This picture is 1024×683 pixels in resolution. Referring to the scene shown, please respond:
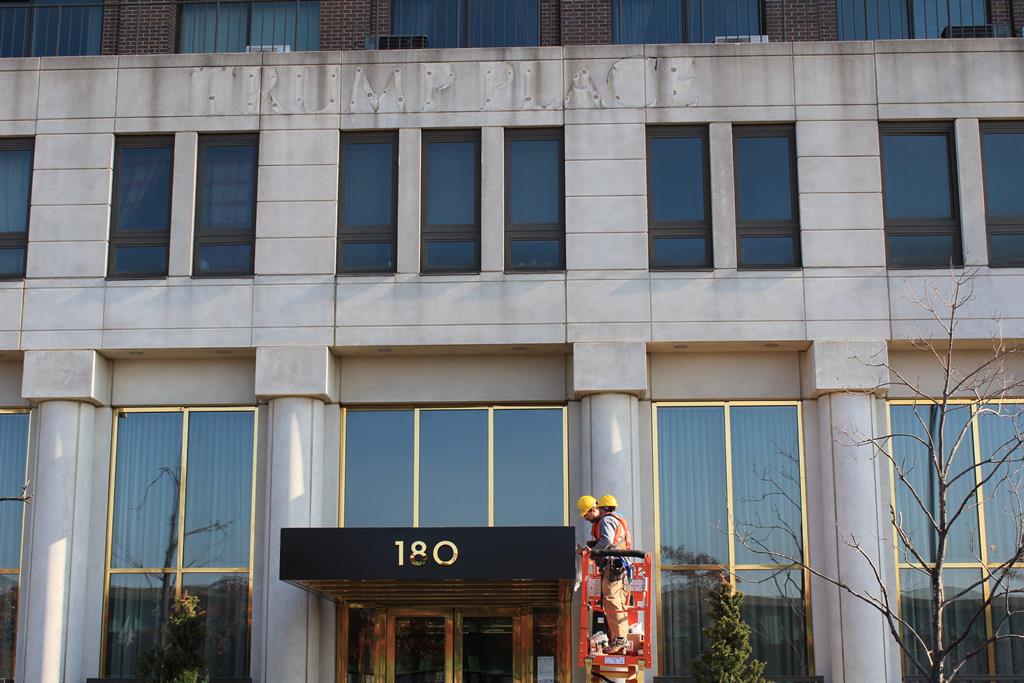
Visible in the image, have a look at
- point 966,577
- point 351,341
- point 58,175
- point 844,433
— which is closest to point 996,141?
point 844,433

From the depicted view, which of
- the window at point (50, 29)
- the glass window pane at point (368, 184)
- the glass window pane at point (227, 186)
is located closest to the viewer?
the glass window pane at point (368, 184)

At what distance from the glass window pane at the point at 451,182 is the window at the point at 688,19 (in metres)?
4.33

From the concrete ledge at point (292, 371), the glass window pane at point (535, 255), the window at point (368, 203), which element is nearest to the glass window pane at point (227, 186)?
the window at point (368, 203)

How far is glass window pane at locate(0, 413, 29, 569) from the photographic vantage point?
911 inches

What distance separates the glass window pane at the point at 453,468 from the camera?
905 inches

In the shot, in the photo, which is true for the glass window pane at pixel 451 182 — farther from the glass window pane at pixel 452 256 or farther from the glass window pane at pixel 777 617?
the glass window pane at pixel 777 617

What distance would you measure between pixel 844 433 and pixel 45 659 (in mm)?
13865

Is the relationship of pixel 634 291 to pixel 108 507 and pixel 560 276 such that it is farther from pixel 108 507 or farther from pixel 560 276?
pixel 108 507

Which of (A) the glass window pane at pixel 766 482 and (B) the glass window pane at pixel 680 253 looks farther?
(B) the glass window pane at pixel 680 253

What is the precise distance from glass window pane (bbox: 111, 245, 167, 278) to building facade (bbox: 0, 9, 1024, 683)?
0.24 ft

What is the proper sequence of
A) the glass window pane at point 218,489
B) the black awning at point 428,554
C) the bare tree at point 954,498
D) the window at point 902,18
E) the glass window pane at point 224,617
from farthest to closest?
the window at point 902,18 → the glass window pane at point 218,489 → the glass window pane at point 224,617 → the bare tree at point 954,498 → the black awning at point 428,554

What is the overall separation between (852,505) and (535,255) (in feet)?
22.5

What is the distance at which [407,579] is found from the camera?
66.2ft

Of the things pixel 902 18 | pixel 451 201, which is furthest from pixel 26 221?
pixel 902 18
